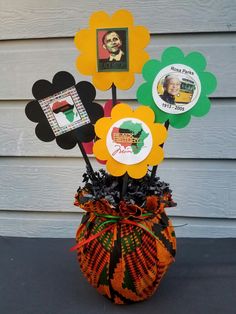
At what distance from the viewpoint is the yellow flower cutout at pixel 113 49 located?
98 cm

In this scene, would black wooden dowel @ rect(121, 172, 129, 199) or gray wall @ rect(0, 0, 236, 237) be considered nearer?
black wooden dowel @ rect(121, 172, 129, 199)

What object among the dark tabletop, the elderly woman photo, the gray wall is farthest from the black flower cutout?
the gray wall

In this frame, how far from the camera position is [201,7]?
1414 mm

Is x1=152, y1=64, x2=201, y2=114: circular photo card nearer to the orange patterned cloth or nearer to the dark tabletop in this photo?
the orange patterned cloth

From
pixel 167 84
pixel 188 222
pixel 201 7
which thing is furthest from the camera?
pixel 188 222

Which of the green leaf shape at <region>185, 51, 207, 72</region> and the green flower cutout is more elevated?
the green leaf shape at <region>185, 51, 207, 72</region>

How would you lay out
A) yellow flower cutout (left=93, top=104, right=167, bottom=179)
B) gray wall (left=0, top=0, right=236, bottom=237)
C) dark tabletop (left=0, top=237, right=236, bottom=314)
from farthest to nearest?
gray wall (left=0, top=0, right=236, bottom=237) < dark tabletop (left=0, top=237, right=236, bottom=314) < yellow flower cutout (left=93, top=104, right=167, bottom=179)

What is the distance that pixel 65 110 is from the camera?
978 millimetres

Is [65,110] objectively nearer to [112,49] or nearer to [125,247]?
[112,49]

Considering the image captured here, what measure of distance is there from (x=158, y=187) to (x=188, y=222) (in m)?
0.57

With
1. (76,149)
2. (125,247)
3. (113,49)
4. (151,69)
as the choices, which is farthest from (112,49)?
(76,149)

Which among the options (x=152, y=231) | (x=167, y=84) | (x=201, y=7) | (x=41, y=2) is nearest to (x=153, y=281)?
(x=152, y=231)

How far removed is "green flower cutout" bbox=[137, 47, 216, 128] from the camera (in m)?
0.94

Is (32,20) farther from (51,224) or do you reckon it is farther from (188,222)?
(188,222)
